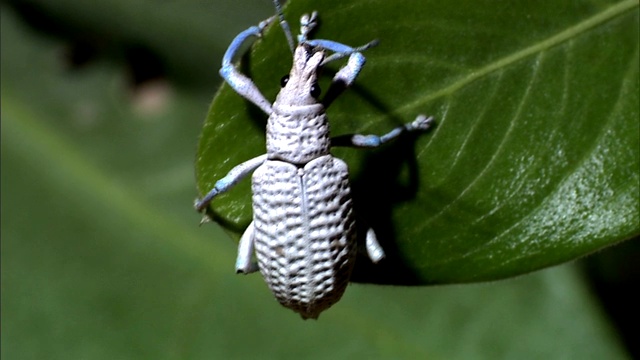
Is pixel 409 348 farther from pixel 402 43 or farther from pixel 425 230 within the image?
pixel 402 43

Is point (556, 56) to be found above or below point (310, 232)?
above

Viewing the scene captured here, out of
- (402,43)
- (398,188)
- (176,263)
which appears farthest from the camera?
(176,263)

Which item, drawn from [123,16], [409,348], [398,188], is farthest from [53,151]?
[398,188]

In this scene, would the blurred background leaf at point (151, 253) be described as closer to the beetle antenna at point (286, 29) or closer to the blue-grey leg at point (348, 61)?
the blue-grey leg at point (348, 61)

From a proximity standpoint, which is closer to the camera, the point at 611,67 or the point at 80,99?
the point at 611,67

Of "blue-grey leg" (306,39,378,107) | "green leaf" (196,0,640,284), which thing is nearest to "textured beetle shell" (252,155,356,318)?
"green leaf" (196,0,640,284)

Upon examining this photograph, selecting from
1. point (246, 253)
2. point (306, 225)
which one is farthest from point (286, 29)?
point (246, 253)
